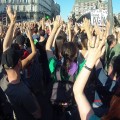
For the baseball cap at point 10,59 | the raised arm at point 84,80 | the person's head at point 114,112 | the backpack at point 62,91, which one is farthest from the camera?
the backpack at point 62,91

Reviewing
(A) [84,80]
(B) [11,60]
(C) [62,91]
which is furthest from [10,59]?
(C) [62,91]

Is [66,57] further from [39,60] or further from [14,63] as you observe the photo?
[39,60]

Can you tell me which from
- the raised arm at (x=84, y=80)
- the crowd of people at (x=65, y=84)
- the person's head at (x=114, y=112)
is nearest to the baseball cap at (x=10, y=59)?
the crowd of people at (x=65, y=84)

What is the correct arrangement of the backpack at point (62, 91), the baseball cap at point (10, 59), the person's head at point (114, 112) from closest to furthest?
the person's head at point (114, 112) < the baseball cap at point (10, 59) < the backpack at point (62, 91)

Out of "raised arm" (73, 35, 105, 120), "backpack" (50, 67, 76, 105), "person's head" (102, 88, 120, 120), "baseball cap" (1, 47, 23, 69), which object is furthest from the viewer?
"backpack" (50, 67, 76, 105)

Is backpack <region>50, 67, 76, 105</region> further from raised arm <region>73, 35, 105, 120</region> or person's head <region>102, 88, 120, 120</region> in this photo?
person's head <region>102, 88, 120, 120</region>

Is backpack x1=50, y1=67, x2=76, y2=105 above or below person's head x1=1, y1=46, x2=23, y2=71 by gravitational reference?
below

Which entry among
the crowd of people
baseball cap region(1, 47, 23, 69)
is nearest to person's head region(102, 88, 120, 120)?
the crowd of people

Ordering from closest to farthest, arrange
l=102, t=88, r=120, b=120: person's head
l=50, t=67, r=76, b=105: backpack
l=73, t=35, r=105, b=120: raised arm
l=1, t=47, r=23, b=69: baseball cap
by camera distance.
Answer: l=102, t=88, r=120, b=120: person's head
l=73, t=35, r=105, b=120: raised arm
l=1, t=47, r=23, b=69: baseball cap
l=50, t=67, r=76, b=105: backpack

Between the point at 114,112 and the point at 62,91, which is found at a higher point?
the point at 114,112

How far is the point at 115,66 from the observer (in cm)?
388

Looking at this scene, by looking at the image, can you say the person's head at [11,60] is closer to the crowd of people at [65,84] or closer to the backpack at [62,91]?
the crowd of people at [65,84]

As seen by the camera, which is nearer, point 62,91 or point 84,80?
point 84,80

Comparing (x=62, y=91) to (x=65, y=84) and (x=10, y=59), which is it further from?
(x=10, y=59)
